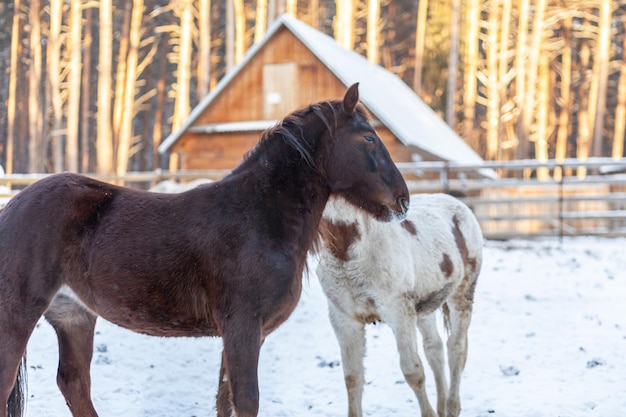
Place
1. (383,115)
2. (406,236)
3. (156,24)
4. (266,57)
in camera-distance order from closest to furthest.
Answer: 1. (406,236)
2. (383,115)
3. (266,57)
4. (156,24)

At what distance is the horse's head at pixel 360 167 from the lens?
12.8 feet

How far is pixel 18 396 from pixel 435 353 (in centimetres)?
327

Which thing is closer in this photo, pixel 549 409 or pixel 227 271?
pixel 227 271

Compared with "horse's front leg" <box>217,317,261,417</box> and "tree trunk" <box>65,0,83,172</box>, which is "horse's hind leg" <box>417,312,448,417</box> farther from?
"tree trunk" <box>65,0,83,172</box>

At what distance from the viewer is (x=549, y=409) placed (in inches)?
223

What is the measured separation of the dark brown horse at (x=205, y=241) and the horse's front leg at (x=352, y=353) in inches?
58.6

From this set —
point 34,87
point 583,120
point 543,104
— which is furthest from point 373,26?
point 34,87

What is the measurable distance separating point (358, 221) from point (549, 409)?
2.23 m

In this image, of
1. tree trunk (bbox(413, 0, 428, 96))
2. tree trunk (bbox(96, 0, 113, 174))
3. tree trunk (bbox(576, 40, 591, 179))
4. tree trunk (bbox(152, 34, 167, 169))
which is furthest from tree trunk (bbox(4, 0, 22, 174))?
tree trunk (bbox(576, 40, 591, 179))

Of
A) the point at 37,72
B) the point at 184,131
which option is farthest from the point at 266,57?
the point at 37,72

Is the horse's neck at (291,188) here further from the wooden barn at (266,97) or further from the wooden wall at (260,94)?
the wooden wall at (260,94)

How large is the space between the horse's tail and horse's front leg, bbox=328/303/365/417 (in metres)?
2.17

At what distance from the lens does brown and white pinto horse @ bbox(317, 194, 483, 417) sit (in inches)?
198

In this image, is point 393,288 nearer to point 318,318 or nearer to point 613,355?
point 613,355
